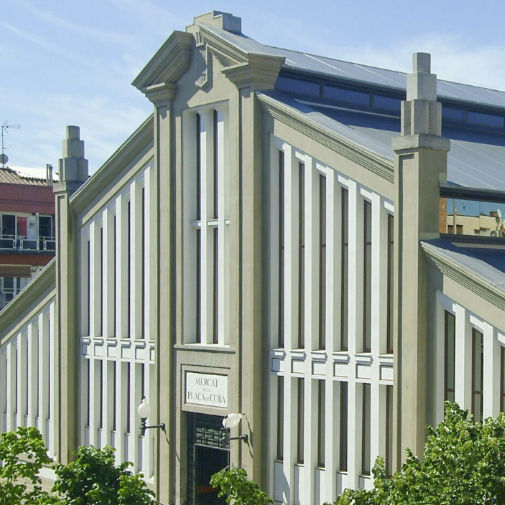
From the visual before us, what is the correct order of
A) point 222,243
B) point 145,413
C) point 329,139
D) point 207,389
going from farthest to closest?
point 145,413
point 207,389
point 222,243
point 329,139

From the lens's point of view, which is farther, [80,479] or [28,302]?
[28,302]

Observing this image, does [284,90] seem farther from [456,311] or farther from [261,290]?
[456,311]

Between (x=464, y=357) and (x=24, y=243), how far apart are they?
4662cm

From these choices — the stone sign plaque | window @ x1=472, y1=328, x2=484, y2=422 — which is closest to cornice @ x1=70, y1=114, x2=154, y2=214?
the stone sign plaque

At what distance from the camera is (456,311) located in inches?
938

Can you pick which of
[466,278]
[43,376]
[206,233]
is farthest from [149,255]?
[466,278]

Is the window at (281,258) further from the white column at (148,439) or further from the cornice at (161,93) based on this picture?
the white column at (148,439)

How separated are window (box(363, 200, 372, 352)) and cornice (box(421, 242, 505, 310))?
2301mm

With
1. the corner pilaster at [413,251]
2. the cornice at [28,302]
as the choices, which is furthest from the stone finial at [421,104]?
the cornice at [28,302]

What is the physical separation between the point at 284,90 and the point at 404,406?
10.9 meters

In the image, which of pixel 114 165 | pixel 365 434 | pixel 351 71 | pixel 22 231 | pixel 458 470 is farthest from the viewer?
pixel 22 231

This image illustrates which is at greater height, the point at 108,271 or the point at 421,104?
the point at 421,104

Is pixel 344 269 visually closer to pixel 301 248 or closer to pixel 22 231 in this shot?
pixel 301 248

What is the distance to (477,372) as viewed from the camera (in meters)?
23.7
